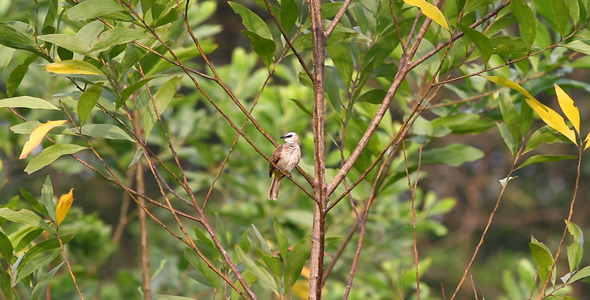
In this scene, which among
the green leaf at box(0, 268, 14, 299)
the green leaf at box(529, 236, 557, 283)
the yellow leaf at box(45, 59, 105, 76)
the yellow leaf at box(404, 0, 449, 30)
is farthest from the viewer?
the green leaf at box(0, 268, 14, 299)

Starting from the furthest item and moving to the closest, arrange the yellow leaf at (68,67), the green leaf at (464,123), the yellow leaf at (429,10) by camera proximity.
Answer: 1. the green leaf at (464,123)
2. the yellow leaf at (68,67)
3. the yellow leaf at (429,10)

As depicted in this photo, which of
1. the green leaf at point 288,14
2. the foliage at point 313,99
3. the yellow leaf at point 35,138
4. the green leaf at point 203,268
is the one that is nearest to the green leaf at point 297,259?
the foliage at point 313,99

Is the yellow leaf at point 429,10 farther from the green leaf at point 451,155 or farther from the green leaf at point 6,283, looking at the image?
the green leaf at point 6,283

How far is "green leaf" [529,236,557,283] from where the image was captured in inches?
59.0

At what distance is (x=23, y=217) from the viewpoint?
5.02ft

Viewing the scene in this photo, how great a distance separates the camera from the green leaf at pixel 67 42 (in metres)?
1.38

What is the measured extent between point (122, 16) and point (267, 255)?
61cm

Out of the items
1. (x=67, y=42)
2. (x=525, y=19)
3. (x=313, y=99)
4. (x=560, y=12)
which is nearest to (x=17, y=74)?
(x=67, y=42)

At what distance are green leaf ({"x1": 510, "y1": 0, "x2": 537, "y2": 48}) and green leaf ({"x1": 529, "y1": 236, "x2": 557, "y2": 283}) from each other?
0.43 meters

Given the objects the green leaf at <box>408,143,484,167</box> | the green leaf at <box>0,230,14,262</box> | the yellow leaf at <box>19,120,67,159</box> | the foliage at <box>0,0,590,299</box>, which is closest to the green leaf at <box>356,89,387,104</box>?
the foliage at <box>0,0,590,299</box>

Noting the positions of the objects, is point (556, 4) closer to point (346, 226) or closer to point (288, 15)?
point (288, 15)

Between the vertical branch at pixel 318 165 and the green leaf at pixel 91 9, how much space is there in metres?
0.40

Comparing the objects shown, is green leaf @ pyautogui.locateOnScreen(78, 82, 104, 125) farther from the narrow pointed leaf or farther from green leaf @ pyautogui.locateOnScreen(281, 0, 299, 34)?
green leaf @ pyautogui.locateOnScreen(281, 0, 299, 34)

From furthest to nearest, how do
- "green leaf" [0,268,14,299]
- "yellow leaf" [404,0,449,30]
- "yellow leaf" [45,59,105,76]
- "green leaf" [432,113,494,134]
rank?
"green leaf" [432,113,494,134], "green leaf" [0,268,14,299], "yellow leaf" [45,59,105,76], "yellow leaf" [404,0,449,30]
